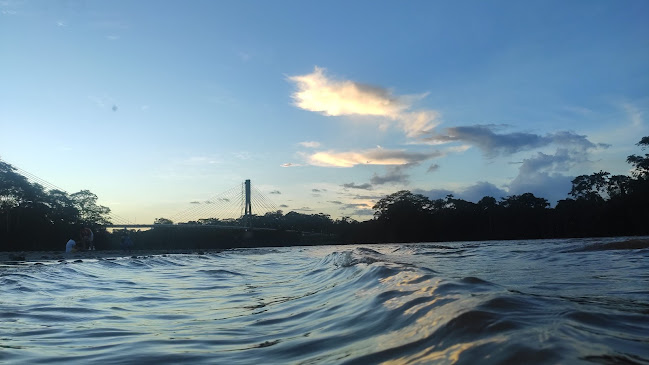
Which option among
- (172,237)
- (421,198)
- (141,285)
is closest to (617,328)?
(141,285)

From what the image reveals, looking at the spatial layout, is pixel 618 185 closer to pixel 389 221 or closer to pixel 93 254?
pixel 389 221

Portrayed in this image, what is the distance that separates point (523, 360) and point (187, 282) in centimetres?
622

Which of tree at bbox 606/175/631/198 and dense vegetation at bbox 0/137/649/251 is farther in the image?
tree at bbox 606/175/631/198

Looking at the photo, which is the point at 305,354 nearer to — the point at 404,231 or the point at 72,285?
the point at 72,285

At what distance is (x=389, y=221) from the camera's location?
326 ft

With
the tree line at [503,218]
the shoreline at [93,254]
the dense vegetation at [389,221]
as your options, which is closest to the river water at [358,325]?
the shoreline at [93,254]

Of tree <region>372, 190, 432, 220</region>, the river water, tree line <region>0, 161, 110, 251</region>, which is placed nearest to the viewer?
the river water

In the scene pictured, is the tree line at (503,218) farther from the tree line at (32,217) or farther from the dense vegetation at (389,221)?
the tree line at (32,217)

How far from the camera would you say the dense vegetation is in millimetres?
52031

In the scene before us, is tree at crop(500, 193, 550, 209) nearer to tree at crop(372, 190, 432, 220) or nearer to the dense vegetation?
the dense vegetation

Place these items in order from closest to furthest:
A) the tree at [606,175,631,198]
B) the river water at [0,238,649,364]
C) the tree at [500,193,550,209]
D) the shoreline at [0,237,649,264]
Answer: the river water at [0,238,649,364] < the shoreline at [0,237,649,264] < the tree at [606,175,631,198] < the tree at [500,193,550,209]

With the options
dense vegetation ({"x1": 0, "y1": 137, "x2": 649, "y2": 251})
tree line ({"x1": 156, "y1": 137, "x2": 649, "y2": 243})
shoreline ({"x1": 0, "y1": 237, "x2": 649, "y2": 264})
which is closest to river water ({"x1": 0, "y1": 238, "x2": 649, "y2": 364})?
shoreline ({"x1": 0, "y1": 237, "x2": 649, "y2": 264})

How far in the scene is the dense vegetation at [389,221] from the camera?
171 feet

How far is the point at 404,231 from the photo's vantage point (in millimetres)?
94875
